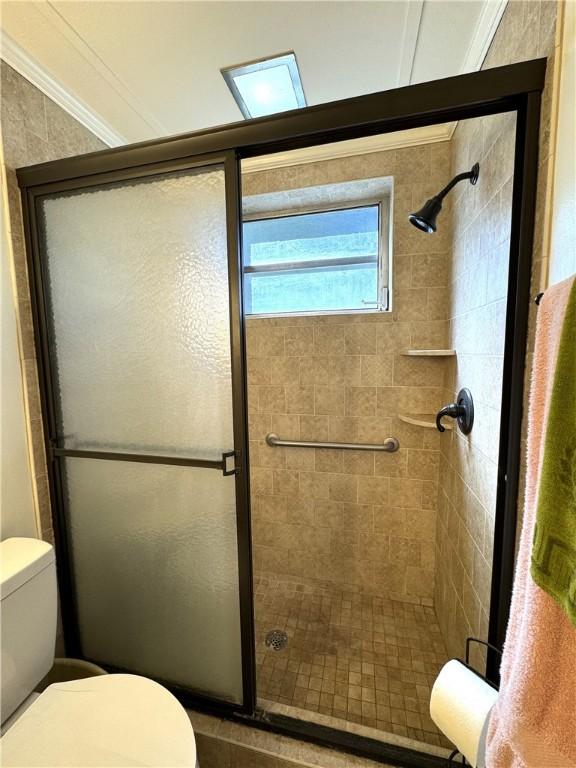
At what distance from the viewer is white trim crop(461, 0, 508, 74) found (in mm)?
950

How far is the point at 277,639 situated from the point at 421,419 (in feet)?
4.45

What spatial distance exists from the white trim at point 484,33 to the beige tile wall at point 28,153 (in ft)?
5.14

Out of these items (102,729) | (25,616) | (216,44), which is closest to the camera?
(102,729)

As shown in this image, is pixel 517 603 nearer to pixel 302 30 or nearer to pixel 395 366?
pixel 395 366

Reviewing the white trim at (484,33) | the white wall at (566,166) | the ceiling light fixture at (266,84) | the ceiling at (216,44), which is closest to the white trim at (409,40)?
the ceiling at (216,44)

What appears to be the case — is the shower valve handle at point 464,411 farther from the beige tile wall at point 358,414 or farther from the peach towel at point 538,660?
the peach towel at point 538,660

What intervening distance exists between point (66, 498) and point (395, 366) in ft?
5.50

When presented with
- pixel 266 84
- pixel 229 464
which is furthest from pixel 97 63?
pixel 229 464

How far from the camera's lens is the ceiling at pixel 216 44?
984mm

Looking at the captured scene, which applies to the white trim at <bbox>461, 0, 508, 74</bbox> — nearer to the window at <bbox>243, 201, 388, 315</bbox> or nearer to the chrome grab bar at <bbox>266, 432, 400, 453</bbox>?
the window at <bbox>243, 201, 388, 315</bbox>

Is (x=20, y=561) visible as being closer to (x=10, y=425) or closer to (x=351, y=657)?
(x=10, y=425)

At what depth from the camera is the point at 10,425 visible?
1.16 m

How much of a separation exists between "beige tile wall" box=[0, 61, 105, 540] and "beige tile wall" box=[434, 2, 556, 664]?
A: 1614 mm

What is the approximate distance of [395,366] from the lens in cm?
175
